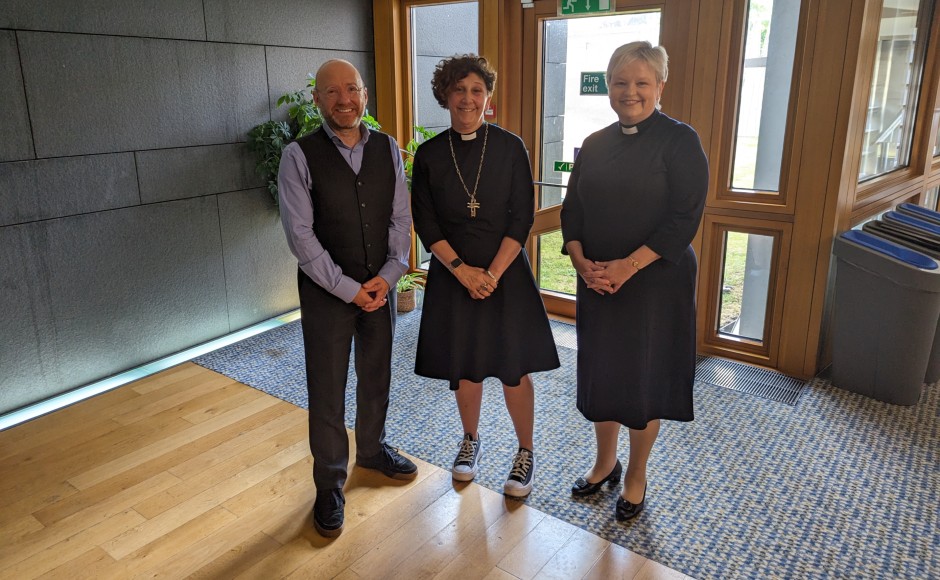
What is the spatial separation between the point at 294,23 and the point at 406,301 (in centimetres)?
193

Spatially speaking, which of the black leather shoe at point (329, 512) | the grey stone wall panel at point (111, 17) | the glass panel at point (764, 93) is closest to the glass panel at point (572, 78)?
the glass panel at point (764, 93)

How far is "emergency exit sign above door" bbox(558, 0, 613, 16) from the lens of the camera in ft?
12.5

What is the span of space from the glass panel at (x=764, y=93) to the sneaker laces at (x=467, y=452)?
2.05 m

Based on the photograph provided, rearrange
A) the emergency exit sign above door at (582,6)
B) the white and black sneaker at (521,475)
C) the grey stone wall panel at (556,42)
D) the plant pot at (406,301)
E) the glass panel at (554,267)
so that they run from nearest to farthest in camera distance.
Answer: the white and black sneaker at (521,475)
the emergency exit sign above door at (582,6)
the grey stone wall panel at (556,42)
the glass panel at (554,267)
the plant pot at (406,301)

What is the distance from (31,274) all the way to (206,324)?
103 cm

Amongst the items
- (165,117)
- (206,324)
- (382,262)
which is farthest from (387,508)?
(165,117)

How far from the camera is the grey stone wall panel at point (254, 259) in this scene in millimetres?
4176

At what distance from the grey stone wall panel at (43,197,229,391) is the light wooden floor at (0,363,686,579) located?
49cm

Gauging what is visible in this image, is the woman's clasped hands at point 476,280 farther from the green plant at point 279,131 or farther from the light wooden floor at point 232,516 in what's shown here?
the green plant at point 279,131

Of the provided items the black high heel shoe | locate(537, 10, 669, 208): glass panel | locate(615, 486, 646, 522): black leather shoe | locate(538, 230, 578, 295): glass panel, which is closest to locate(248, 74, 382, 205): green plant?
locate(537, 10, 669, 208): glass panel

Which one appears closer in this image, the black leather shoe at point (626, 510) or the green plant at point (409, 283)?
the black leather shoe at point (626, 510)

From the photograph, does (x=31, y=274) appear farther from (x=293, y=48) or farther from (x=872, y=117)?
(x=872, y=117)

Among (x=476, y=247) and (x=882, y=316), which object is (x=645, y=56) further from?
(x=882, y=316)

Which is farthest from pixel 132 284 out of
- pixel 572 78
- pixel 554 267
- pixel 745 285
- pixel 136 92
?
pixel 745 285
